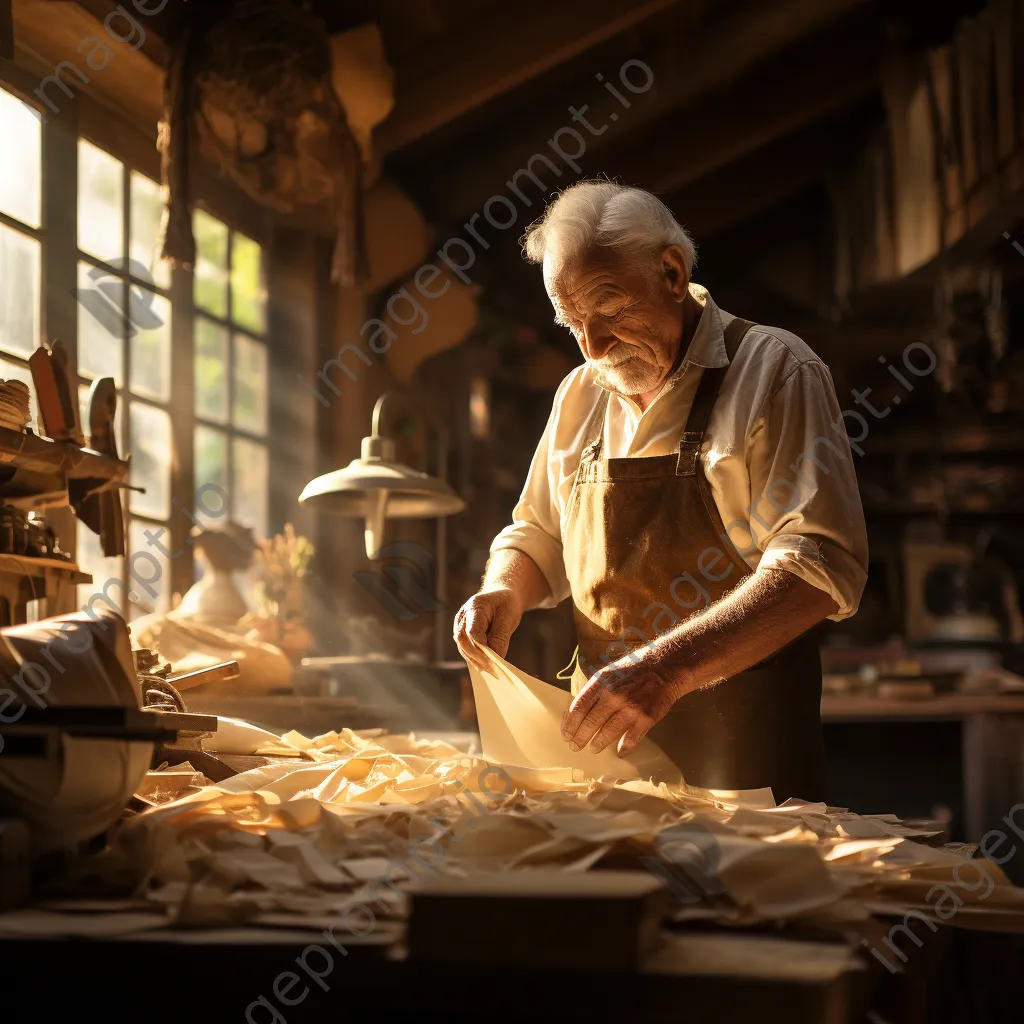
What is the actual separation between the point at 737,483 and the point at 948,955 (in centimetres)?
109

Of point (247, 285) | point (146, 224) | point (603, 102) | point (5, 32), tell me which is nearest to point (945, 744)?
point (603, 102)

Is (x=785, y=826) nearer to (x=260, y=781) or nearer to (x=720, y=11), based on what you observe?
(x=260, y=781)

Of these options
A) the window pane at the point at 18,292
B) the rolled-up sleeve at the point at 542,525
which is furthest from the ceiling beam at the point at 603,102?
the rolled-up sleeve at the point at 542,525

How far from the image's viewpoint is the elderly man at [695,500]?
2375 mm

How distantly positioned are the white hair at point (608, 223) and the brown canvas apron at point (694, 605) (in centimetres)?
28

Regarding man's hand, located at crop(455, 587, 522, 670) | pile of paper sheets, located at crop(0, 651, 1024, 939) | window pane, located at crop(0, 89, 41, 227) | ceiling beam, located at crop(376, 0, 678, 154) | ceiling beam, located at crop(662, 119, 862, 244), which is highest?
ceiling beam, located at crop(662, 119, 862, 244)

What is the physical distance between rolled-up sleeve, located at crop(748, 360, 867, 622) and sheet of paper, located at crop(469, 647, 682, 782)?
18.4 inches

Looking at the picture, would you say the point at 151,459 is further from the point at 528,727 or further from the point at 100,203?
the point at 528,727

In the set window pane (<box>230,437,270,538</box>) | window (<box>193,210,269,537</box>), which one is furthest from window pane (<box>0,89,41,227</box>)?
window pane (<box>230,437,270,538</box>)

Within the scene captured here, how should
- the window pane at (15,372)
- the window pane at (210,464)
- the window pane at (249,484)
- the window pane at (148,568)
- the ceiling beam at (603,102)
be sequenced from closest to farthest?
the window pane at (15,372)
the window pane at (148,568)
the window pane at (210,464)
the window pane at (249,484)
the ceiling beam at (603,102)

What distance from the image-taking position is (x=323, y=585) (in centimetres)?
526

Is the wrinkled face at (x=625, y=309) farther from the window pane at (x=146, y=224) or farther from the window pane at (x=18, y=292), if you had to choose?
the window pane at (x=146, y=224)

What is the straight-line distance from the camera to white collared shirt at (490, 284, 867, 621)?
2.35 m

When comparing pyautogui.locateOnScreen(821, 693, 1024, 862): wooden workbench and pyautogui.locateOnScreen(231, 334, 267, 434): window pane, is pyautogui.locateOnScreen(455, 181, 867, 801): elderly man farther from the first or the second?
pyautogui.locateOnScreen(821, 693, 1024, 862): wooden workbench
